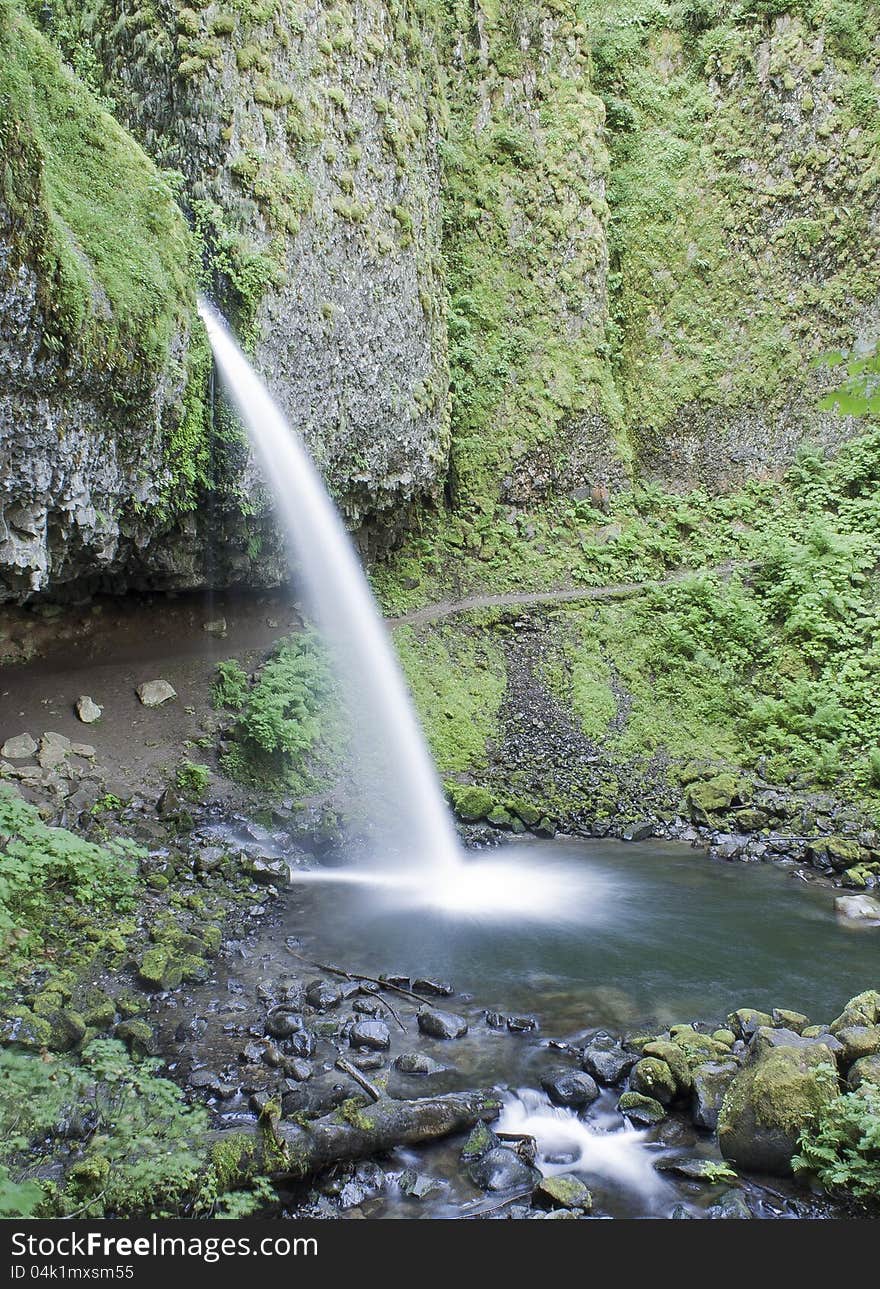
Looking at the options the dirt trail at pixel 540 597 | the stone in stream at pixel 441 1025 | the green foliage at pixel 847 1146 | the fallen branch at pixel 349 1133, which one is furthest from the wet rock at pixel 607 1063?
the dirt trail at pixel 540 597

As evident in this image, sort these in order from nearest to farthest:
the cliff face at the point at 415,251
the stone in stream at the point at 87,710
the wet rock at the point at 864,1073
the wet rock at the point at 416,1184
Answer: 1. the wet rock at the point at 416,1184
2. the wet rock at the point at 864,1073
3. the cliff face at the point at 415,251
4. the stone in stream at the point at 87,710

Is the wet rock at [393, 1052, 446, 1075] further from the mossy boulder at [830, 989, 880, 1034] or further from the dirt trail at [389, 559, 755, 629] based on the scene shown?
the dirt trail at [389, 559, 755, 629]

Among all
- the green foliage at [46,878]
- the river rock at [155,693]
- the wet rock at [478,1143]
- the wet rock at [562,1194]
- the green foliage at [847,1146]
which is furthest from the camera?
the river rock at [155,693]

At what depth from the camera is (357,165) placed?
1266cm

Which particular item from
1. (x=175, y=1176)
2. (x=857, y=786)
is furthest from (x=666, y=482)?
(x=175, y=1176)

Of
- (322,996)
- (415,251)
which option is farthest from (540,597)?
(322,996)

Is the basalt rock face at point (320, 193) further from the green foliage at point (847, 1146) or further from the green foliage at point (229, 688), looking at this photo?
the green foliage at point (847, 1146)

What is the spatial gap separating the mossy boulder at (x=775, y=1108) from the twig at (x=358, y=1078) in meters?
2.29

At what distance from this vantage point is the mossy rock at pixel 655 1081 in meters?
5.64

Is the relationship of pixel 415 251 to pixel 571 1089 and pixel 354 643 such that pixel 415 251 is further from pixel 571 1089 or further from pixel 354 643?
pixel 571 1089

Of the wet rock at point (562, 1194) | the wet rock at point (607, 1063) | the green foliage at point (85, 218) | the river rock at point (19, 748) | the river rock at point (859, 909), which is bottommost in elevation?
the river rock at point (859, 909)

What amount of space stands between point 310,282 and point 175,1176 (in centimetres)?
1119

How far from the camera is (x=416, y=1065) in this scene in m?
6.00

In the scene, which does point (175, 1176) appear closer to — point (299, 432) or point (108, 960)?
point (108, 960)
